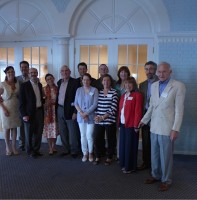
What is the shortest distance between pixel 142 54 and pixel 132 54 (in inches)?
7.4

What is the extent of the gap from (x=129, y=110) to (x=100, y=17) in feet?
7.30

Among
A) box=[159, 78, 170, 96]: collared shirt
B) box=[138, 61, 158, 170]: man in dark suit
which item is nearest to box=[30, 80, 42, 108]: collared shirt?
box=[138, 61, 158, 170]: man in dark suit

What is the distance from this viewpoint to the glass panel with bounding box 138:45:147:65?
502cm

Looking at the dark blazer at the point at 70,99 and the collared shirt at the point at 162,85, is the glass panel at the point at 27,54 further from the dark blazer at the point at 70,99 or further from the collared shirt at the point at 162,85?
the collared shirt at the point at 162,85

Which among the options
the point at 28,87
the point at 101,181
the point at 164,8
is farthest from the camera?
the point at 164,8

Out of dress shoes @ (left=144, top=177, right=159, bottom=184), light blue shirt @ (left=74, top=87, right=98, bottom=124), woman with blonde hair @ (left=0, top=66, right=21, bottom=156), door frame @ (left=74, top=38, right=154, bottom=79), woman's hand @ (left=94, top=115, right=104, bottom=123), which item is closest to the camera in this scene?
dress shoes @ (left=144, top=177, right=159, bottom=184)

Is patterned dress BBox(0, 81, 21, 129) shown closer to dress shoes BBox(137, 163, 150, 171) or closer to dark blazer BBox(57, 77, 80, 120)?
dark blazer BBox(57, 77, 80, 120)

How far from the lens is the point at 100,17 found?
16.7 feet

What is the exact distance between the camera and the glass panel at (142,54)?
5020 millimetres

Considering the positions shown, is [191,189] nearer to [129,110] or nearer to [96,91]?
[129,110]

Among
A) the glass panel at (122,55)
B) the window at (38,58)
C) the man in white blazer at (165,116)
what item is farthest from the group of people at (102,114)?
the glass panel at (122,55)

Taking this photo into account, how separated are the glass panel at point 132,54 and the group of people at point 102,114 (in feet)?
2.85

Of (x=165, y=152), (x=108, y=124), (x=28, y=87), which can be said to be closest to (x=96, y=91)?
(x=108, y=124)

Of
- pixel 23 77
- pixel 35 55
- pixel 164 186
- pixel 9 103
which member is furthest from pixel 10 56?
pixel 164 186
